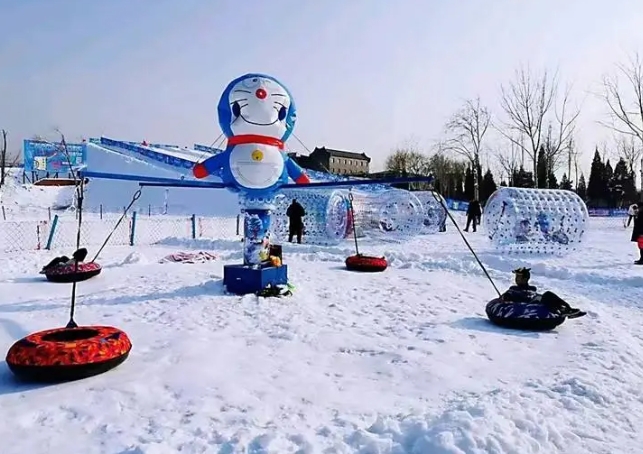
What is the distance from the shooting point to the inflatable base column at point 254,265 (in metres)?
8.11

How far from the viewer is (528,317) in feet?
20.4

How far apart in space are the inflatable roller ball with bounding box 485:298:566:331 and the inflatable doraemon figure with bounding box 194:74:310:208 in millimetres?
3853

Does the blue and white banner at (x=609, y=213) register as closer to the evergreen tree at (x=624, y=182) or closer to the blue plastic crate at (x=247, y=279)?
the evergreen tree at (x=624, y=182)

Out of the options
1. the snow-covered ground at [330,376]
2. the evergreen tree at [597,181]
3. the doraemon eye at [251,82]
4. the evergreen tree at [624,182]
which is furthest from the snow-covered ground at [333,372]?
the evergreen tree at [597,181]

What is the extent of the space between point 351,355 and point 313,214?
11381mm

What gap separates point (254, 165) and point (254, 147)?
0.27 m

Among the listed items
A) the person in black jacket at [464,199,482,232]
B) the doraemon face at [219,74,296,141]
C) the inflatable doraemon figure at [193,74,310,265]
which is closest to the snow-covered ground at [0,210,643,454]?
the inflatable doraemon figure at [193,74,310,265]

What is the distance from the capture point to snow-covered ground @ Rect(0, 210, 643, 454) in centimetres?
332

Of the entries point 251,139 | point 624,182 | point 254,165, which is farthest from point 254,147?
point 624,182

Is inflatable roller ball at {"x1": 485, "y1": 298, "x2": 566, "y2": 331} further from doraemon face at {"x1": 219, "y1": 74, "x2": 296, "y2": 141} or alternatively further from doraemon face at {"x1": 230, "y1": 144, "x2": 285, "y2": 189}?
doraemon face at {"x1": 219, "y1": 74, "x2": 296, "y2": 141}

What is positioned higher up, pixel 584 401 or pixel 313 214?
pixel 313 214

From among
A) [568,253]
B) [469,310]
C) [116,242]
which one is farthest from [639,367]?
[116,242]

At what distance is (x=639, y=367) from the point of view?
16.2 ft

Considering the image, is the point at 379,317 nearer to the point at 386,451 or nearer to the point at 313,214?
the point at 386,451
